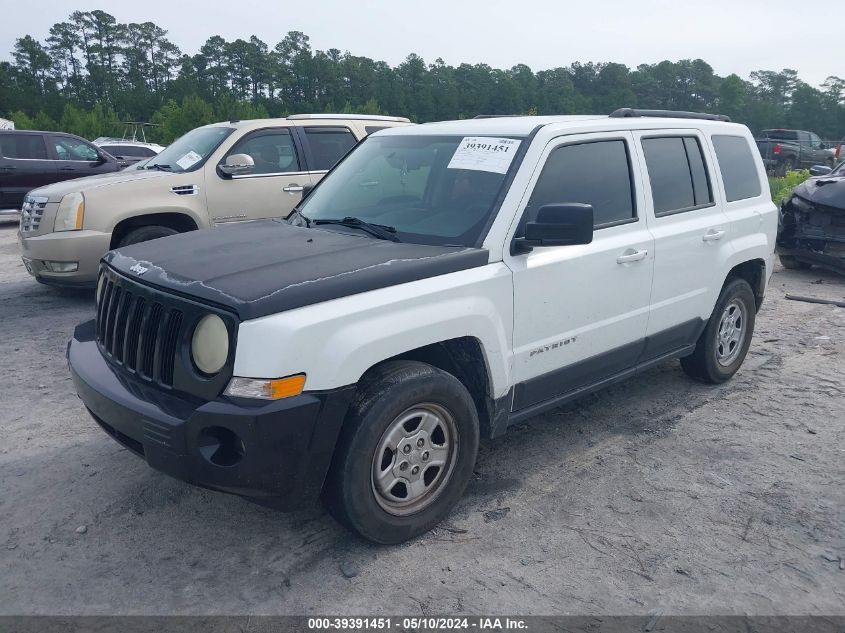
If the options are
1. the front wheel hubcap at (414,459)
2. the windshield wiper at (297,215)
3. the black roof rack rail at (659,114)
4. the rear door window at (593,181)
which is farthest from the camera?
the black roof rack rail at (659,114)

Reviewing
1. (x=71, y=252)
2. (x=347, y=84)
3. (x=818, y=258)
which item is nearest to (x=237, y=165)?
(x=71, y=252)

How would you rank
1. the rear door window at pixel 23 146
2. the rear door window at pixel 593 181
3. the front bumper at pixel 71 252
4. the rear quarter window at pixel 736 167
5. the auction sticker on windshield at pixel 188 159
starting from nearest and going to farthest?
the rear door window at pixel 593 181 < the rear quarter window at pixel 736 167 < the front bumper at pixel 71 252 < the auction sticker on windshield at pixel 188 159 < the rear door window at pixel 23 146

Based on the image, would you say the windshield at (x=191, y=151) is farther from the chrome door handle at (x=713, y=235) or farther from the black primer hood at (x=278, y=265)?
the chrome door handle at (x=713, y=235)

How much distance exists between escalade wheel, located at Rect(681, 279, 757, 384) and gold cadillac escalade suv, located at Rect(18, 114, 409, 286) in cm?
428

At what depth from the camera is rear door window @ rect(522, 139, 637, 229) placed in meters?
3.87

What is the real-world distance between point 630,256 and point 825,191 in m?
6.40

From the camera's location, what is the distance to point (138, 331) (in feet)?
10.6

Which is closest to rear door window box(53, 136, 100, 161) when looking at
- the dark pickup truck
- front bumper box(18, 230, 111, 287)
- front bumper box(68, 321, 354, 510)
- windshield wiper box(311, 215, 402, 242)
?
front bumper box(18, 230, 111, 287)

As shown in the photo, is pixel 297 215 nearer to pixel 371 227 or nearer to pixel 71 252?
pixel 371 227

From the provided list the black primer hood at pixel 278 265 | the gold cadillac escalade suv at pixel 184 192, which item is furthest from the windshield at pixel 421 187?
the gold cadillac escalade suv at pixel 184 192

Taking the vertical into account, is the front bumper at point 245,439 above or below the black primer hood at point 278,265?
below

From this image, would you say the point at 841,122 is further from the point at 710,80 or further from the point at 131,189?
the point at 131,189

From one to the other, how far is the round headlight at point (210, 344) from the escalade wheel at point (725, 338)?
141 inches

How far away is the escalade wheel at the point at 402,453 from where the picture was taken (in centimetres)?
302
